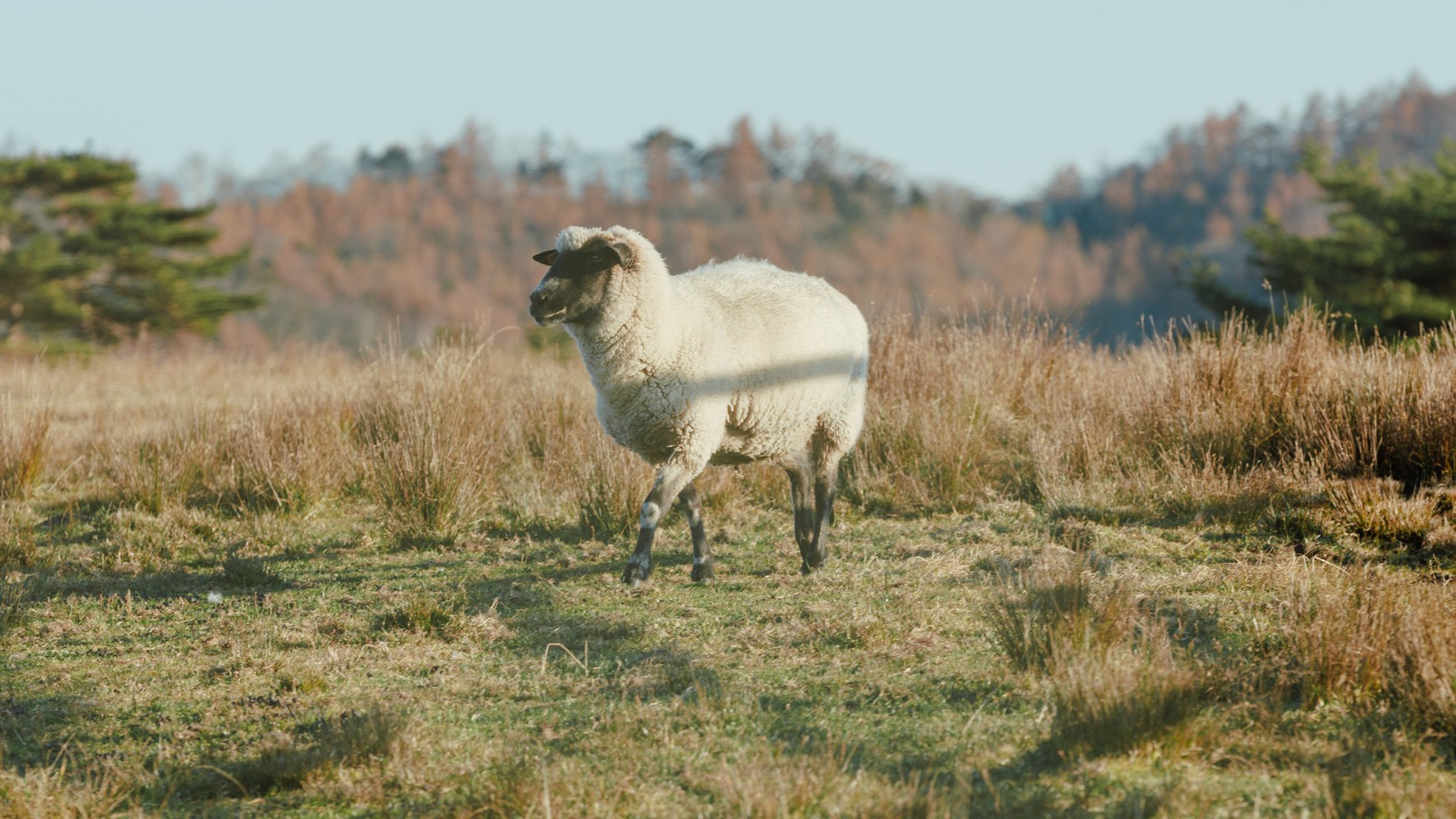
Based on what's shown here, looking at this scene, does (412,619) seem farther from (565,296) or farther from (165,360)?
(165,360)

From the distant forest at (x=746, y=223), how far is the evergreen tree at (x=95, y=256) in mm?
10912

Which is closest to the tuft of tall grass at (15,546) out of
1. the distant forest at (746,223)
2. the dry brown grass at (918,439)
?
the dry brown grass at (918,439)

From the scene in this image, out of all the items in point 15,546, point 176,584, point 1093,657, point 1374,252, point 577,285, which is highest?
point 577,285

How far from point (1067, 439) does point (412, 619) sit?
4829mm

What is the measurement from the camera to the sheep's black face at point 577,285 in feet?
17.8

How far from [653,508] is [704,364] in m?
0.72

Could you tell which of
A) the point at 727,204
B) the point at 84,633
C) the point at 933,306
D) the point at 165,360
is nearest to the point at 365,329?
the point at 727,204

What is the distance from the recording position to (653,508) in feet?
18.4

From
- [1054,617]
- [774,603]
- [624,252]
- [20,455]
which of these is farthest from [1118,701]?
[20,455]

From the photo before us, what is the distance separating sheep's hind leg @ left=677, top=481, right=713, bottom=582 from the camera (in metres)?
6.18

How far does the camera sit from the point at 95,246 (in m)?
33.2

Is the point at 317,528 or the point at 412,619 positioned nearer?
the point at 412,619

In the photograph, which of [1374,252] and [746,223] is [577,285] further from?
[746,223]

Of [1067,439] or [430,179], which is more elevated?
[430,179]
